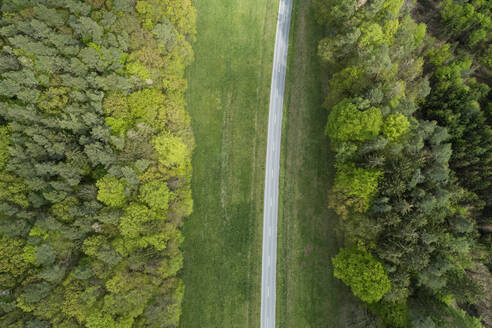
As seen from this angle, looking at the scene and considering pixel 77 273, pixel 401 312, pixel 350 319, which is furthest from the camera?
pixel 350 319

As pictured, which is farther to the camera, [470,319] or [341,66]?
[341,66]

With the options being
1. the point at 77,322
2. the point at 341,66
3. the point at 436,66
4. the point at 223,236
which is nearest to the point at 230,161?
the point at 223,236

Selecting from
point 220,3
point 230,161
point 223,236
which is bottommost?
point 223,236

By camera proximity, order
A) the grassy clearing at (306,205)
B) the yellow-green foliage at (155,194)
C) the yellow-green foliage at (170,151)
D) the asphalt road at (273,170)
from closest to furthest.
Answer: the yellow-green foliage at (155,194) < the yellow-green foliage at (170,151) < the grassy clearing at (306,205) < the asphalt road at (273,170)

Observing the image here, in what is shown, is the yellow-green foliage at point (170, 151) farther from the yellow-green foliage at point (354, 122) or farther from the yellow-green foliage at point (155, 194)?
the yellow-green foliage at point (354, 122)

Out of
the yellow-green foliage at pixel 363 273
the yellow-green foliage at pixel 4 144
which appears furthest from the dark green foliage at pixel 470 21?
the yellow-green foliage at pixel 4 144

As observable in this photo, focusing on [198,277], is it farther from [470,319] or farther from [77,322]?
[470,319]

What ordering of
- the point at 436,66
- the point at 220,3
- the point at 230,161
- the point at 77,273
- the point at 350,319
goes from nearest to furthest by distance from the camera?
the point at 77,273, the point at 350,319, the point at 436,66, the point at 230,161, the point at 220,3
